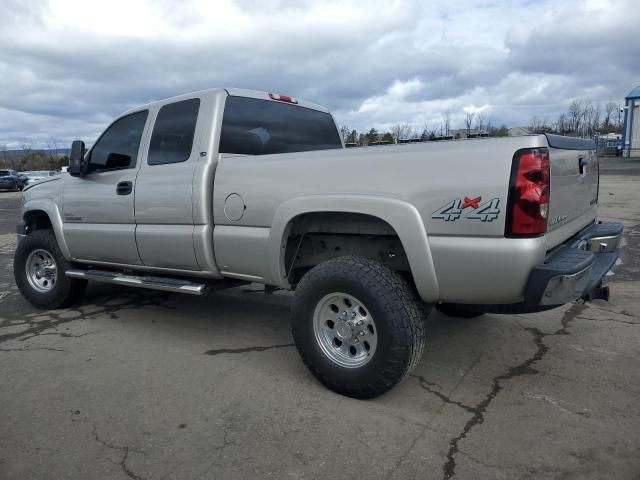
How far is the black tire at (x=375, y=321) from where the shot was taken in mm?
3049

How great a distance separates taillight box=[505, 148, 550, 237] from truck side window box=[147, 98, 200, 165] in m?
2.58

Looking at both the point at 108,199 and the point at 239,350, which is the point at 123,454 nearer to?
the point at 239,350

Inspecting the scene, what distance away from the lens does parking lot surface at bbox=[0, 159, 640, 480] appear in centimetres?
265

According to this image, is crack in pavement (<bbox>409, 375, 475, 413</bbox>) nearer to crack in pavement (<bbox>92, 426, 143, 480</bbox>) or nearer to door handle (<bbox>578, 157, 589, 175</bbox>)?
door handle (<bbox>578, 157, 589, 175</bbox>)

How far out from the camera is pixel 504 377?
12.0ft

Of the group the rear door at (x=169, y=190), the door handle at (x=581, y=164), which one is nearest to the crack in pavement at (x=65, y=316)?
the rear door at (x=169, y=190)

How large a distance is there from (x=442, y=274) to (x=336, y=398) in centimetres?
111

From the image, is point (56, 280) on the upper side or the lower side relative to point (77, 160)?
lower

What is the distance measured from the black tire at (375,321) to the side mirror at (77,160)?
9.40 ft

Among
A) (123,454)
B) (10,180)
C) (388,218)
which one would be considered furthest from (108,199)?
(10,180)

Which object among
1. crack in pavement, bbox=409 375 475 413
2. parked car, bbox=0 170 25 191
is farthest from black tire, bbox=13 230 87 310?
parked car, bbox=0 170 25 191

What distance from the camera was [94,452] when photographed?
9.17 ft

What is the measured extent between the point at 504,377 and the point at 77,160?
14.0ft

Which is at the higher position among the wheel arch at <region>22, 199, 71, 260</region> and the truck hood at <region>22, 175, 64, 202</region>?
the truck hood at <region>22, 175, 64, 202</region>
